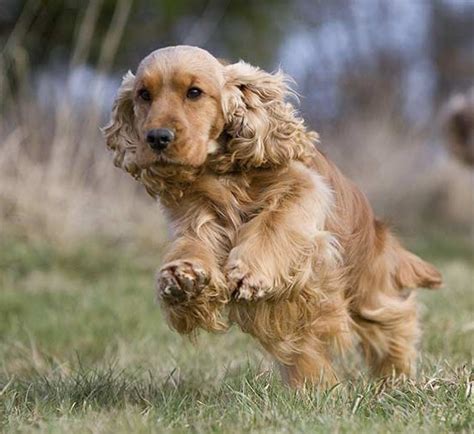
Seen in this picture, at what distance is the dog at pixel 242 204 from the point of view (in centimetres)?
357

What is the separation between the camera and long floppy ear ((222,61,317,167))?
3820mm

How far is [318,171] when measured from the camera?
407 cm

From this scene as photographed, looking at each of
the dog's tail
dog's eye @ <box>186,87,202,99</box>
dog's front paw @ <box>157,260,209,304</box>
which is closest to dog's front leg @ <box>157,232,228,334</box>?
dog's front paw @ <box>157,260,209,304</box>

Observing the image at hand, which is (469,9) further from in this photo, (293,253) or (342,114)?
(293,253)

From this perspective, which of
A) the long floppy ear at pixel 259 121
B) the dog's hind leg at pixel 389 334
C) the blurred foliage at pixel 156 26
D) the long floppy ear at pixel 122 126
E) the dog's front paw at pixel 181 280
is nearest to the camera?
the dog's front paw at pixel 181 280

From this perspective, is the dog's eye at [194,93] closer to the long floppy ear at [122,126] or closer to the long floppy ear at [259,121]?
the long floppy ear at [259,121]

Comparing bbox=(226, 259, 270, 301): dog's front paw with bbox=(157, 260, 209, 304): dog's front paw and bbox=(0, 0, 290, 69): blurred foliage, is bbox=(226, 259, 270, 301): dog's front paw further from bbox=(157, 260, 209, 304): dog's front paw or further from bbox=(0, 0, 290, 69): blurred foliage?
bbox=(0, 0, 290, 69): blurred foliage

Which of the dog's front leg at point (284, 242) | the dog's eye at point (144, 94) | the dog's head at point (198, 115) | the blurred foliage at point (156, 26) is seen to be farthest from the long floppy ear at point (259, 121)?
the blurred foliage at point (156, 26)

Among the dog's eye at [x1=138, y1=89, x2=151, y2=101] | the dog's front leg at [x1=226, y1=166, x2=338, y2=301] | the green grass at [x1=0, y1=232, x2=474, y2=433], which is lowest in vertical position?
the green grass at [x1=0, y1=232, x2=474, y2=433]

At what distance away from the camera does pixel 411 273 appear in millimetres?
4621

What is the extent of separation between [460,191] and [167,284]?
11.3 m

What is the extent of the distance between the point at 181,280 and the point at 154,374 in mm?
1106

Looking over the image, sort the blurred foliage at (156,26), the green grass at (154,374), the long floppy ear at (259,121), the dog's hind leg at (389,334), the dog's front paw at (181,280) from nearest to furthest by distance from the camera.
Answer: the green grass at (154,374) < the dog's front paw at (181,280) < the long floppy ear at (259,121) < the dog's hind leg at (389,334) < the blurred foliage at (156,26)

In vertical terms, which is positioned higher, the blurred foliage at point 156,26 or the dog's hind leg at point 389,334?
the blurred foliage at point 156,26
